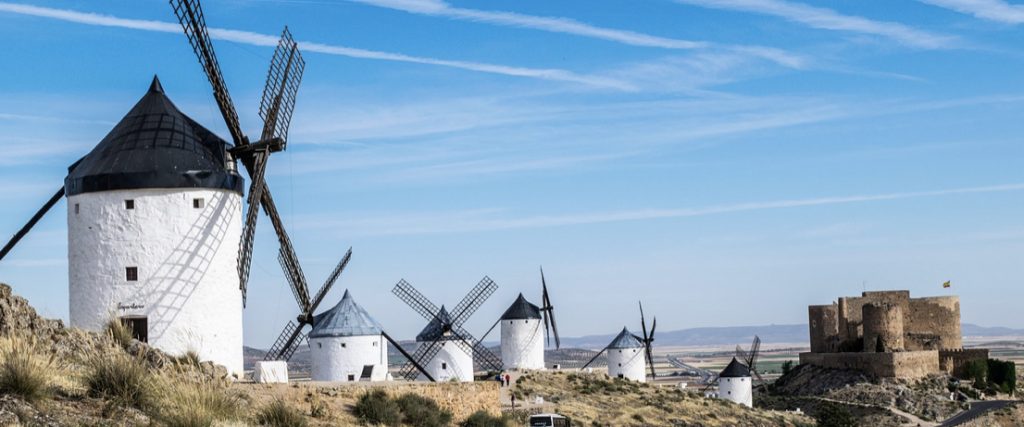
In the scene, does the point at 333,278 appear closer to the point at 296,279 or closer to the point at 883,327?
the point at 296,279

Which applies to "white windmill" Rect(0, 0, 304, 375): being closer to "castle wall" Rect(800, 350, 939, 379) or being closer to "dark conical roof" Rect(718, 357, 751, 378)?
"dark conical roof" Rect(718, 357, 751, 378)

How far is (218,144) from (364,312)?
A: 15.7 m

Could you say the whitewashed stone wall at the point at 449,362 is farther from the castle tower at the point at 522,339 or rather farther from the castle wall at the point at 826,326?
the castle wall at the point at 826,326

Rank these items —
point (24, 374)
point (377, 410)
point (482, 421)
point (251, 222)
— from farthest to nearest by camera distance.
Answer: point (251, 222) < point (482, 421) < point (377, 410) < point (24, 374)

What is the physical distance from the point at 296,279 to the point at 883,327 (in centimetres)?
4032

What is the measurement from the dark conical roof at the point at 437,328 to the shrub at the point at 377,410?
2570 cm

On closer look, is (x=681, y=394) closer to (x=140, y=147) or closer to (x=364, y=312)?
(x=364, y=312)

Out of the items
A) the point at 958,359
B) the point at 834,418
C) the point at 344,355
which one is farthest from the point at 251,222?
the point at 958,359

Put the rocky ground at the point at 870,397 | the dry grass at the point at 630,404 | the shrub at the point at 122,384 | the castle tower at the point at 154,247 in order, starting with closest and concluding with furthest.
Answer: the shrub at the point at 122,384, the castle tower at the point at 154,247, the dry grass at the point at 630,404, the rocky ground at the point at 870,397

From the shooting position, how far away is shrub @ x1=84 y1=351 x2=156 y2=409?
14.5m

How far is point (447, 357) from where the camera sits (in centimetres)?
4606

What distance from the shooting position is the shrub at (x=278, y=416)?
16172 mm

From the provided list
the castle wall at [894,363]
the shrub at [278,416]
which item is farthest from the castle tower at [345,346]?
the castle wall at [894,363]

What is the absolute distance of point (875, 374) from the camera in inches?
2440
